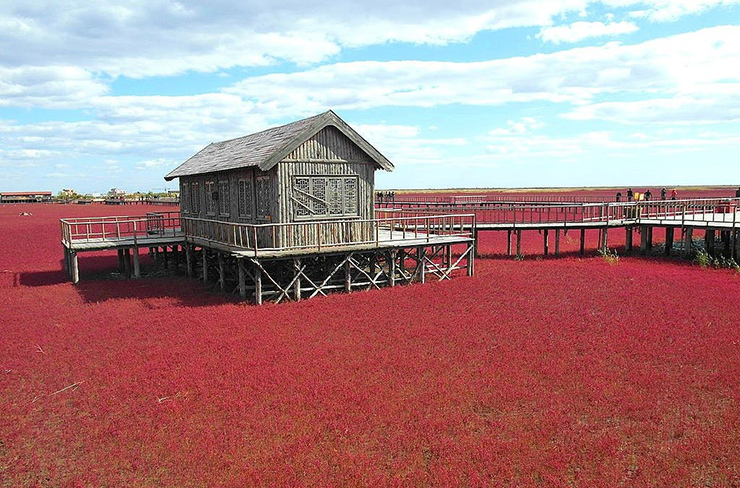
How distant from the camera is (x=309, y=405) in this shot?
1061cm

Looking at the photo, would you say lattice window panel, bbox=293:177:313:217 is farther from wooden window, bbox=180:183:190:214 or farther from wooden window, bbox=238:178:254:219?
wooden window, bbox=180:183:190:214

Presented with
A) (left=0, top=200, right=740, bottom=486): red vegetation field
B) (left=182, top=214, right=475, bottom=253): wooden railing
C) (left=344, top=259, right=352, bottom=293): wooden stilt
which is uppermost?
(left=182, top=214, right=475, bottom=253): wooden railing

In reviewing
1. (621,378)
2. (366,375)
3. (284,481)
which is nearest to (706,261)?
(621,378)

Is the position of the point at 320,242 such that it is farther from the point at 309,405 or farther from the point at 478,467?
the point at 478,467

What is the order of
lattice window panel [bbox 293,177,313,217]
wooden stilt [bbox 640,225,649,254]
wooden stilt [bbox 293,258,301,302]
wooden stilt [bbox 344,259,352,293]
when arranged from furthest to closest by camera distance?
wooden stilt [bbox 640,225,649,254] → wooden stilt [bbox 344,259,352,293] → lattice window panel [bbox 293,177,313,217] → wooden stilt [bbox 293,258,301,302]

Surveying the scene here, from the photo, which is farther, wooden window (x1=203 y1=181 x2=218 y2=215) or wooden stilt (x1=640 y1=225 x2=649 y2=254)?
wooden stilt (x1=640 y1=225 x2=649 y2=254)

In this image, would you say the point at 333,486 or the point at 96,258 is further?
the point at 96,258

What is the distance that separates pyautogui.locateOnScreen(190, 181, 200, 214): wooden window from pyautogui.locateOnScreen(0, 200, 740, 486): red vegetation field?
24.4 ft

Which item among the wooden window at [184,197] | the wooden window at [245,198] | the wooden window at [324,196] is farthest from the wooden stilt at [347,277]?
the wooden window at [184,197]

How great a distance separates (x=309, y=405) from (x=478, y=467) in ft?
11.4

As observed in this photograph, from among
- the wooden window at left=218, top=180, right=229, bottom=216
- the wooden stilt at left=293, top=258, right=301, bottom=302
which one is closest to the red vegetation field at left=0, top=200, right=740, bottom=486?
→ the wooden stilt at left=293, top=258, right=301, bottom=302

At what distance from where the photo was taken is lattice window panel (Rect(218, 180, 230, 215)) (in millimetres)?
22703

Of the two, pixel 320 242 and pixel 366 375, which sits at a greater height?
pixel 320 242

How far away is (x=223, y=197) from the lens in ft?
75.9
